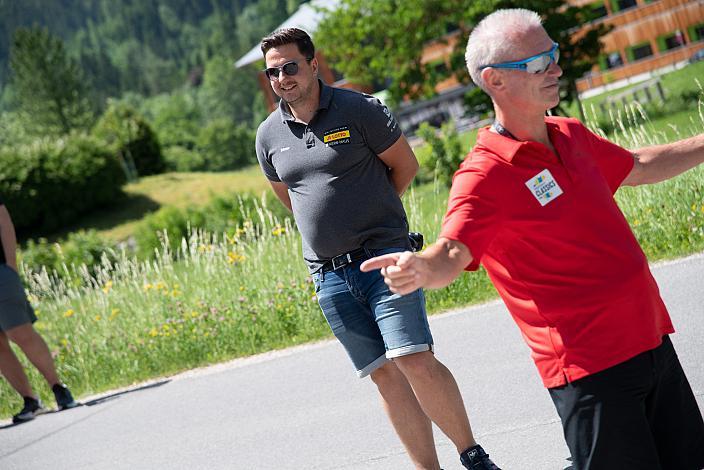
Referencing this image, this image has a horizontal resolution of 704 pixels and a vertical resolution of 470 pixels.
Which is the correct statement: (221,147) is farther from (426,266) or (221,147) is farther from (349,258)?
(426,266)

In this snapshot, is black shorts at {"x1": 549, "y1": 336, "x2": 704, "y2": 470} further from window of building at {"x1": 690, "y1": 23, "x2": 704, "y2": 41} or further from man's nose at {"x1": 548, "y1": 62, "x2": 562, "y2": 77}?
window of building at {"x1": 690, "y1": 23, "x2": 704, "y2": 41}

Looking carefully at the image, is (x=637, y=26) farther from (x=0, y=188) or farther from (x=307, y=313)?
(x=307, y=313)

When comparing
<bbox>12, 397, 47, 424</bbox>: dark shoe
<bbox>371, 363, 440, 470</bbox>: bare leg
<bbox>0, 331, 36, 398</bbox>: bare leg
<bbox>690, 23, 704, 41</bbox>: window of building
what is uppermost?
<bbox>371, 363, 440, 470</bbox>: bare leg

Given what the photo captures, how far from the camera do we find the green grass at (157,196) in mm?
34366

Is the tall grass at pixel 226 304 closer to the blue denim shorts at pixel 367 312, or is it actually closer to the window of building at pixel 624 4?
the blue denim shorts at pixel 367 312

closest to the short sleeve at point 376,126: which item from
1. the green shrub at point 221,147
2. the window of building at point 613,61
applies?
the window of building at point 613,61

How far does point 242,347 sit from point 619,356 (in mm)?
7199

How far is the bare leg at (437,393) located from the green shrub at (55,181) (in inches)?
1206

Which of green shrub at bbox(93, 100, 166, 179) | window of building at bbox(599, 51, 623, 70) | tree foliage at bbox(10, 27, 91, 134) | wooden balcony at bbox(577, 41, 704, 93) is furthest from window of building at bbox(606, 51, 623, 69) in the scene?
tree foliage at bbox(10, 27, 91, 134)

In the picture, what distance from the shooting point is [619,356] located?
10.3 ft

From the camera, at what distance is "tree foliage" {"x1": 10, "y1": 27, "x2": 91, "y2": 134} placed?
243 feet

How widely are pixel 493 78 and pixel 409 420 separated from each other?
2154mm

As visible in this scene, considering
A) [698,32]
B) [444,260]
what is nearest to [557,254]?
[444,260]

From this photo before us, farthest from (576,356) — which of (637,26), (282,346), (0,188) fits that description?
(637,26)
